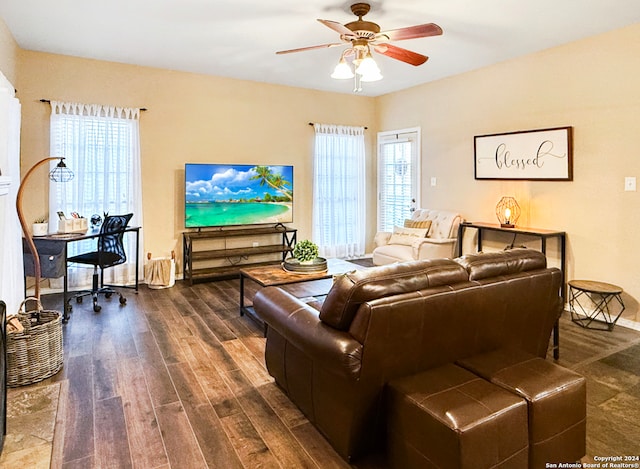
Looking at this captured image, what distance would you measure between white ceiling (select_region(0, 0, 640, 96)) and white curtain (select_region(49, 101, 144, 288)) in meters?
0.70

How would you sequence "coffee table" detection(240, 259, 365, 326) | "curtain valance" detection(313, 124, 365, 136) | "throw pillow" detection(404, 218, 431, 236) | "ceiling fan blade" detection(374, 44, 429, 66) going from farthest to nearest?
"curtain valance" detection(313, 124, 365, 136)
"throw pillow" detection(404, 218, 431, 236)
"coffee table" detection(240, 259, 365, 326)
"ceiling fan blade" detection(374, 44, 429, 66)

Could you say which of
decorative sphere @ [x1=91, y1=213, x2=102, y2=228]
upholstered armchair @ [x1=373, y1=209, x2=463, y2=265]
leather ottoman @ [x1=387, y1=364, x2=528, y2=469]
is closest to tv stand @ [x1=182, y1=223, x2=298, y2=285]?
decorative sphere @ [x1=91, y1=213, x2=102, y2=228]

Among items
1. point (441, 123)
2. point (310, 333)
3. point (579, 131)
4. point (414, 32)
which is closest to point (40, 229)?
point (310, 333)

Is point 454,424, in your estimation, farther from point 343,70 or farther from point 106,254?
point 106,254

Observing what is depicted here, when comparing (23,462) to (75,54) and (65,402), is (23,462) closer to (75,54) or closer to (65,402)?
(65,402)

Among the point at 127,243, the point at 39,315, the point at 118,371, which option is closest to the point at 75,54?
the point at 127,243

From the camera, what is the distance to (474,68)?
5141 mm

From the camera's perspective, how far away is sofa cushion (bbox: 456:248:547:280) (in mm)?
2150

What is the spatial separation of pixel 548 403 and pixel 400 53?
9.19 feet

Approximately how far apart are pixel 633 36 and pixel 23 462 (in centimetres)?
536

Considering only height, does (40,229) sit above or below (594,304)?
above

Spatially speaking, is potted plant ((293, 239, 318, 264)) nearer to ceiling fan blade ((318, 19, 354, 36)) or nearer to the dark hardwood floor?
the dark hardwood floor

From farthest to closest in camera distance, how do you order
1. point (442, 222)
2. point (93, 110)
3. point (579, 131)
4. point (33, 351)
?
point (442, 222), point (93, 110), point (579, 131), point (33, 351)

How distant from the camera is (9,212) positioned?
11.3 feet
